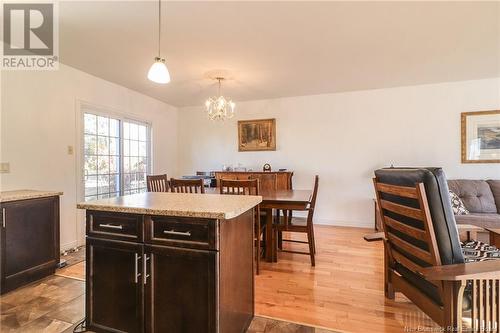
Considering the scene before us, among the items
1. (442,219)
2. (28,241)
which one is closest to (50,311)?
(28,241)

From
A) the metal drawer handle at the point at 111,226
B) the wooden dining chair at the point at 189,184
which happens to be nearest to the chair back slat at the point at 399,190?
the metal drawer handle at the point at 111,226

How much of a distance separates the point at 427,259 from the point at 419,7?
6.32 ft

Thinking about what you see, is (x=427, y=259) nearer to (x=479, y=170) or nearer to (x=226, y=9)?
(x=226, y=9)

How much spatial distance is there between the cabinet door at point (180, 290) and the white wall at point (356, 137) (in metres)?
3.61

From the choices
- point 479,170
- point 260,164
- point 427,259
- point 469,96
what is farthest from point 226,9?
point 479,170

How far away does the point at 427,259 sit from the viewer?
54.1 inches

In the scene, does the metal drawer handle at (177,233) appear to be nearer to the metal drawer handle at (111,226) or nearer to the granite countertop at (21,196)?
the metal drawer handle at (111,226)

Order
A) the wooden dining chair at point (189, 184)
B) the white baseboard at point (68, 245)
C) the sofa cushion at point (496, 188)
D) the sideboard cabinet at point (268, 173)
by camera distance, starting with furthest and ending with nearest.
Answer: the sideboard cabinet at point (268, 173), the sofa cushion at point (496, 188), the white baseboard at point (68, 245), the wooden dining chair at point (189, 184)

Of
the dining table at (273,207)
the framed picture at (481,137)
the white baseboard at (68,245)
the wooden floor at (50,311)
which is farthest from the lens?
the framed picture at (481,137)

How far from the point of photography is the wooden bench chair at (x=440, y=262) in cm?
122

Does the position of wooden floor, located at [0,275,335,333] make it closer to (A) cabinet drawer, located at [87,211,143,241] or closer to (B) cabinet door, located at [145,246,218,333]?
(B) cabinet door, located at [145,246,218,333]

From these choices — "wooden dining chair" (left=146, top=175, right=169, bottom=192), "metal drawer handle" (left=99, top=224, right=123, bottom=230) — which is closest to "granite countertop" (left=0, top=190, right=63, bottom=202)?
"wooden dining chair" (left=146, top=175, right=169, bottom=192)

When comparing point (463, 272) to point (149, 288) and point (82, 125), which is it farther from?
point (82, 125)

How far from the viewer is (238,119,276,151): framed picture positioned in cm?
488
